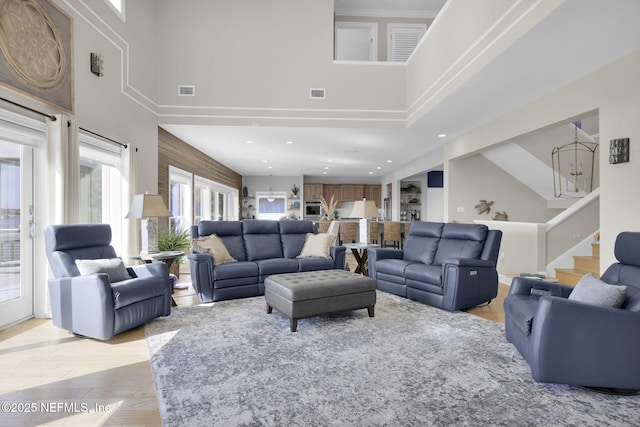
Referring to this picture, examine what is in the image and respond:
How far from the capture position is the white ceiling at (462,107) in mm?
2764

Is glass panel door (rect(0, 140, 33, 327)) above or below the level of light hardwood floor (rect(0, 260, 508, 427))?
above

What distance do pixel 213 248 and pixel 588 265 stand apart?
4.95 meters

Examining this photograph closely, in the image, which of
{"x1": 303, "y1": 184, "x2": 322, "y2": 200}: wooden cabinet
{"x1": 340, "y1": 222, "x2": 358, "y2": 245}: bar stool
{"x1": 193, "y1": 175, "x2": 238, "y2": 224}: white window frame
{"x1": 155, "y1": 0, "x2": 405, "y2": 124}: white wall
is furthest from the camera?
{"x1": 303, "y1": 184, "x2": 322, "y2": 200}: wooden cabinet

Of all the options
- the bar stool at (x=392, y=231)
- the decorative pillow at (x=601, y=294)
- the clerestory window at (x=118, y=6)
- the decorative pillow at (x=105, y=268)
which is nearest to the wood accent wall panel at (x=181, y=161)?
the clerestory window at (x=118, y=6)

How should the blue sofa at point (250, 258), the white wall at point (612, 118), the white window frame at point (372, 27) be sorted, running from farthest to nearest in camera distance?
the white window frame at point (372, 27) → the blue sofa at point (250, 258) → the white wall at point (612, 118)

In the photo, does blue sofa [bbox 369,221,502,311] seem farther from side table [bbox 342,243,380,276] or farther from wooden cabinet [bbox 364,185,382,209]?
wooden cabinet [bbox 364,185,382,209]

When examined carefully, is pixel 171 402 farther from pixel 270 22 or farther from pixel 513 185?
pixel 513 185

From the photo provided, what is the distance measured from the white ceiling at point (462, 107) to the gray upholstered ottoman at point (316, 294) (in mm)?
2679

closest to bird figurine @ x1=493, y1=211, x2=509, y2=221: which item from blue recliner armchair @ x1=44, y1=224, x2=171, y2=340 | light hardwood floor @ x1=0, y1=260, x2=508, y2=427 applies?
blue recliner armchair @ x1=44, y1=224, x2=171, y2=340

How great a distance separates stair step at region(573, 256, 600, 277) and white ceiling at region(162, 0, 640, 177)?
7.46 feet

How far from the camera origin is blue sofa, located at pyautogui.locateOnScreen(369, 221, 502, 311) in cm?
371

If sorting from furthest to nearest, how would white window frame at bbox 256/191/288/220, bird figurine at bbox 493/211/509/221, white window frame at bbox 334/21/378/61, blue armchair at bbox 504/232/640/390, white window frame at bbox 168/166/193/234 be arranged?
1. white window frame at bbox 256/191/288/220
2. white window frame at bbox 334/21/378/61
3. bird figurine at bbox 493/211/509/221
4. white window frame at bbox 168/166/193/234
5. blue armchair at bbox 504/232/640/390

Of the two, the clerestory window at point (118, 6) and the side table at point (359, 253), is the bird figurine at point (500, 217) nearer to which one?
the side table at point (359, 253)

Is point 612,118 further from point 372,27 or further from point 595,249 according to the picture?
point 372,27
